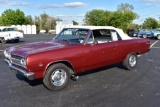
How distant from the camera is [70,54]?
5.29 metres

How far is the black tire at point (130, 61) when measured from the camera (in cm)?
725

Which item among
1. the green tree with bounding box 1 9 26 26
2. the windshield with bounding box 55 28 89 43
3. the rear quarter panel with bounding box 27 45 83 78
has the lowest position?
the rear quarter panel with bounding box 27 45 83 78

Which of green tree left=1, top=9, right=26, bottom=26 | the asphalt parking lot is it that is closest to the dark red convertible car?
the asphalt parking lot

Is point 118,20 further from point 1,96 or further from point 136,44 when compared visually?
point 1,96

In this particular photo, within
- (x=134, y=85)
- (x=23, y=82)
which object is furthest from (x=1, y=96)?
(x=134, y=85)

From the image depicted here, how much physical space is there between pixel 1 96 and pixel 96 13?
7213cm

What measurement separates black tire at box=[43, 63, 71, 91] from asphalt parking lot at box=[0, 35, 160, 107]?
0.50ft

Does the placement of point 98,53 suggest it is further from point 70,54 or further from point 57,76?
point 57,76

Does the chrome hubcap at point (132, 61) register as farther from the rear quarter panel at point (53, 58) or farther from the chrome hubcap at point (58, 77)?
the chrome hubcap at point (58, 77)

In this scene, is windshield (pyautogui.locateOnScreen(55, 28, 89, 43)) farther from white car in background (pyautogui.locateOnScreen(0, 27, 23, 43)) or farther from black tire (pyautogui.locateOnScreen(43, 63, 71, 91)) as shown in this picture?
white car in background (pyautogui.locateOnScreen(0, 27, 23, 43))

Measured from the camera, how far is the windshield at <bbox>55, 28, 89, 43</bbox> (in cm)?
603

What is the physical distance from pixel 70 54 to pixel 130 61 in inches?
118

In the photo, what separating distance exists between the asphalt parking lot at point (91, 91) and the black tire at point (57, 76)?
153 millimetres

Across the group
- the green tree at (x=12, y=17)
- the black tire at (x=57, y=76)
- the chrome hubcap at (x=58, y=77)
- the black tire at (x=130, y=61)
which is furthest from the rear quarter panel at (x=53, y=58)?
the green tree at (x=12, y=17)
